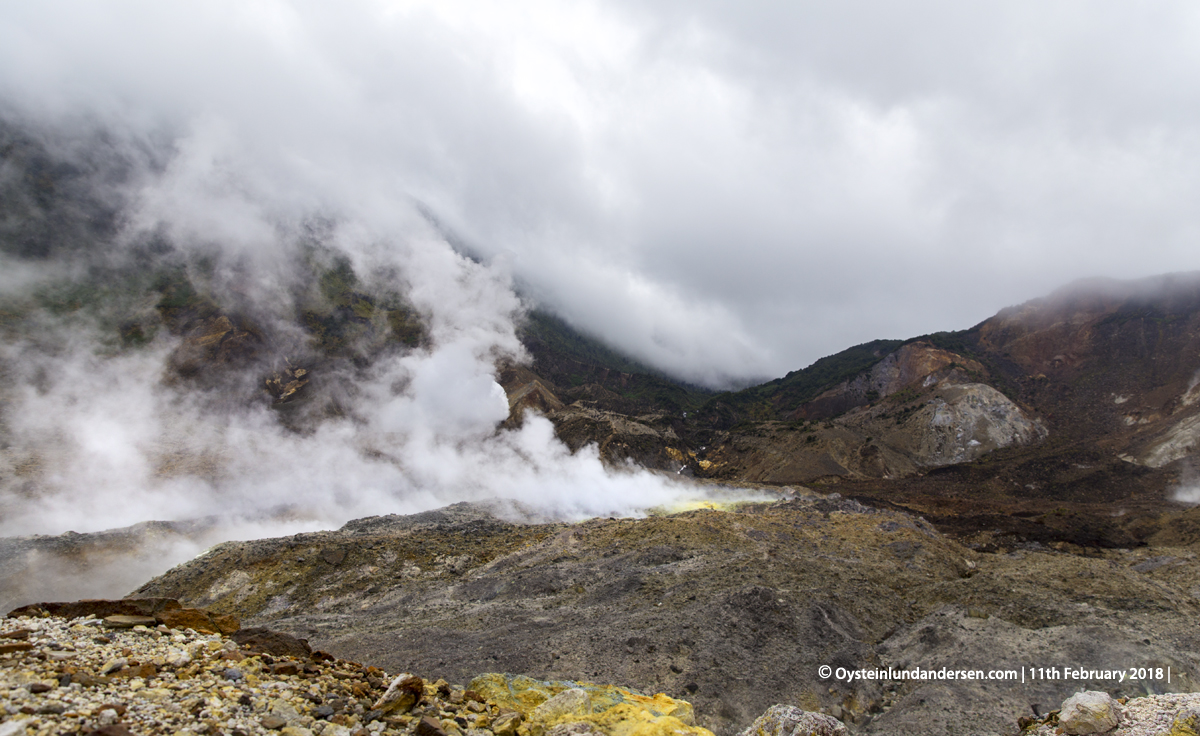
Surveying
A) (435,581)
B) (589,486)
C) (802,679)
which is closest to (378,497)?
(589,486)

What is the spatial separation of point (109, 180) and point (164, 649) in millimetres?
97783

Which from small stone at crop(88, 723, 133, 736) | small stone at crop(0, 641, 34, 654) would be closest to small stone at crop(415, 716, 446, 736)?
small stone at crop(88, 723, 133, 736)

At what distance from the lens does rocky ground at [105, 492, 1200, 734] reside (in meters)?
13.9

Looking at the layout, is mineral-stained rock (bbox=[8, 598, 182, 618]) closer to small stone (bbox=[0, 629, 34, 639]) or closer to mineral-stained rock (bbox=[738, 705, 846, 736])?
small stone (bbox=[0, 629, 34, 639])

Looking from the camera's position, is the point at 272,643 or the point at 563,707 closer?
the point at 272,643

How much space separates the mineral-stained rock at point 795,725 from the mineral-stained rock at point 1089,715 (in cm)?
327

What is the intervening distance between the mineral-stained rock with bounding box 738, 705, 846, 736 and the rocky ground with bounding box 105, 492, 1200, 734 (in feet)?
14.6

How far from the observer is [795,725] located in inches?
328

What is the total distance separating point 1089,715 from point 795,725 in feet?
14.1

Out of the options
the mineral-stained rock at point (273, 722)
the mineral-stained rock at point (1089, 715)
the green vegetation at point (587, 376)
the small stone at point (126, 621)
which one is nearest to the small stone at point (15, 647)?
the small stone at point (126, 621)

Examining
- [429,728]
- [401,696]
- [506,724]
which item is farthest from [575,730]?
[401,696]

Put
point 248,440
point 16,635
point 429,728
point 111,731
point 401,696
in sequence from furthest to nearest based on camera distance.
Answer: point 248,440
point 401,696
point 429,728
point 16,635
point 111,731

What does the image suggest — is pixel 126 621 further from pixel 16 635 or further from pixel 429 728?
pixel 429 728

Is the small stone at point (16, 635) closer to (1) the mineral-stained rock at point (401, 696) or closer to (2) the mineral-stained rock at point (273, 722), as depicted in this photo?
(2) the mineral-stained rock at point (273, 722)
